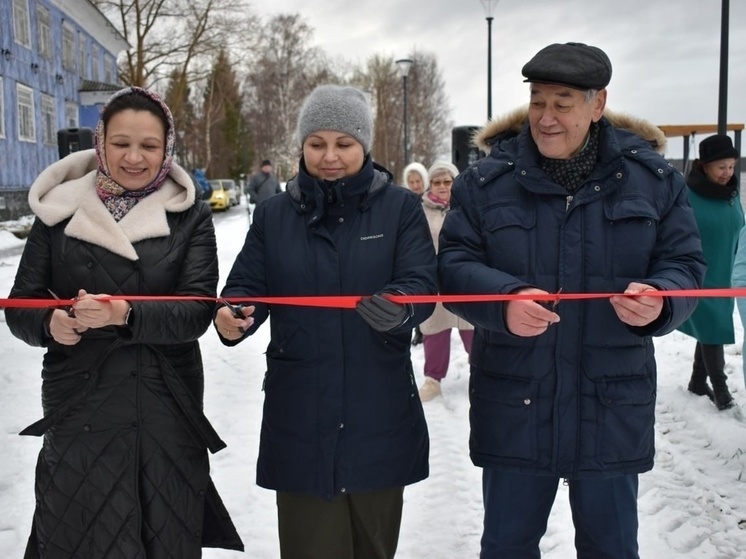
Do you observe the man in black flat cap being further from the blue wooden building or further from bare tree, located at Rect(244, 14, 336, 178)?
bare tree, located at Rect(244, 14, 336, 178)

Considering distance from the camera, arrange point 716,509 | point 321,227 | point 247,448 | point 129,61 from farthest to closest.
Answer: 1. point 129,61
2. point 247,448
3. point 716,509
4. point 321,227

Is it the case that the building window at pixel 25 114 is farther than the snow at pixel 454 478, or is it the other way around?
the building window at pixel 25 114

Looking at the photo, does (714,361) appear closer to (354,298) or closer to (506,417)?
(506,417)

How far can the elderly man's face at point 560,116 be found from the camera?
7.74 ft

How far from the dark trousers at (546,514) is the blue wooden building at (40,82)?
16903mm

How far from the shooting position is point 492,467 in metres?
2.48

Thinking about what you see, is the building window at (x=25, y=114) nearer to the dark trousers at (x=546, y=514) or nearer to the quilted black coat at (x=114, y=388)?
the quilted black coat at (x=114, y=388)

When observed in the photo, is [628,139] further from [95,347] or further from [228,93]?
[228,93]

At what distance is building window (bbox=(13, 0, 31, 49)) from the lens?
67.6 ft

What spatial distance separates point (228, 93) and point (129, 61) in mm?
22589

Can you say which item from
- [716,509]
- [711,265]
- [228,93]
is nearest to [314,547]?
[716,509]

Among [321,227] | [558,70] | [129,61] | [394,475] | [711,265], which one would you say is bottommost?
[394,475]

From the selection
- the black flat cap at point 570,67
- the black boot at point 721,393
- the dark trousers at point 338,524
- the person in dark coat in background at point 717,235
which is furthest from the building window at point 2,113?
the black flat cap at point 570,67

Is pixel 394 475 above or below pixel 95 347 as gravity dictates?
below
